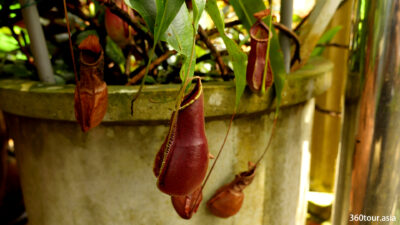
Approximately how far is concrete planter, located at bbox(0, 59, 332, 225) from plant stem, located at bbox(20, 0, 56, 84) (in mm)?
30

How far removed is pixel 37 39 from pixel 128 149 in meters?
0.20

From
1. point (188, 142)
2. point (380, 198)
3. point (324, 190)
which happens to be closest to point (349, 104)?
point (380, 198)

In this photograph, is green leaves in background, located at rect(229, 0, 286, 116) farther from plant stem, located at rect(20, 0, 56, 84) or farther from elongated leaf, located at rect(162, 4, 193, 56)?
plant stem, located at rect(20, 0, 56, 84)

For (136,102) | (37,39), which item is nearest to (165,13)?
(136,102)

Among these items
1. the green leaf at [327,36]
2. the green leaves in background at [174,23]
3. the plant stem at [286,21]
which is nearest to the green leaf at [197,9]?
the green leaves in background at [174,23]

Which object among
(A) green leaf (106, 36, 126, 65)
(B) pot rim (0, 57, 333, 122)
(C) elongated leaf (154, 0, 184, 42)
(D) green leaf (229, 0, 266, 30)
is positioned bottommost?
(B) pot rim (0, 57, 333, 122)

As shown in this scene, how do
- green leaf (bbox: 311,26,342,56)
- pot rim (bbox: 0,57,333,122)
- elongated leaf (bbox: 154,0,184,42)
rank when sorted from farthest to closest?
1. green leaf (bbox: 311,26,342,56)
2. pot rim (bbox: 0,57,333,122)
3. elongated leaf (bbox: 154,0,184,42)

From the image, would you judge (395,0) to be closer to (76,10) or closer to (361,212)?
(361,212)

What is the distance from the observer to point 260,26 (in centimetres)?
37

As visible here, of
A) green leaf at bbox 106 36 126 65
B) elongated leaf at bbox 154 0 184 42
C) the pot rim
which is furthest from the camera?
green leaf at bbox 106 36 126 65

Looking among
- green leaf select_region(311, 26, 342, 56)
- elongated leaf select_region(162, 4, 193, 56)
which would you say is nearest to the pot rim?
elongated leaf select_region(162, 4, 193, 56)

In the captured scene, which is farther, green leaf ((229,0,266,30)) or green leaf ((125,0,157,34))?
green leaf ((229,0,266,30))

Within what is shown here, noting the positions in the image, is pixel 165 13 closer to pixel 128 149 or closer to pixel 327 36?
pixel 128 149

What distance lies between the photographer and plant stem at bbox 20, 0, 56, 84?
427mm
